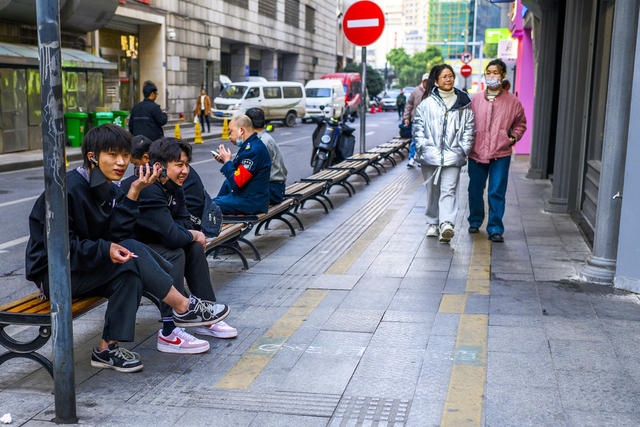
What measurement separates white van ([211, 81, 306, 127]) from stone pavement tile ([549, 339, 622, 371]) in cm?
2388

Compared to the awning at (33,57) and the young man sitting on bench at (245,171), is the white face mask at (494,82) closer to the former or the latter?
the young man sitting on bench at (245,171)

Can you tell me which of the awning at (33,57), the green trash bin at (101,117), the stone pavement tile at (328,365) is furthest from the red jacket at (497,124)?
the green trash bin at (101,117)

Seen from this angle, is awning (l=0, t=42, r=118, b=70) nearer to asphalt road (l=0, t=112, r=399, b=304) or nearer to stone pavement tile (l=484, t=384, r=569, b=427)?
asphalt road (l=0, t=112, r=399, b=304)

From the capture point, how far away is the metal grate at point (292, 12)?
47.5 meters

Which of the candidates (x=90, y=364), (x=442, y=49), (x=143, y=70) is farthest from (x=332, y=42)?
(x=442, y=49)

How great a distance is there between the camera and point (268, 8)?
43.2 meters

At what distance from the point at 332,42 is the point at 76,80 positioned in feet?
146

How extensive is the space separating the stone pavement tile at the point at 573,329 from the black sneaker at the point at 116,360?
248 centimetres

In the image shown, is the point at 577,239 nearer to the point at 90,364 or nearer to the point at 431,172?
the point at 431,172

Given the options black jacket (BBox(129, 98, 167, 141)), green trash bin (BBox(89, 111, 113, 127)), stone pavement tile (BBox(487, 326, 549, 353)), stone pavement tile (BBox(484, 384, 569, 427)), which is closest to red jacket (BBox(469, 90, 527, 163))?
stone pavement tile (BBox(487, 326, 549, 353))

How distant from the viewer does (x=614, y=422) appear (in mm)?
3340

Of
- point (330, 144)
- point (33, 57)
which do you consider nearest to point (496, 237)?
point (330, 144)

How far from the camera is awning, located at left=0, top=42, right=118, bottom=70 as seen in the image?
648 inches

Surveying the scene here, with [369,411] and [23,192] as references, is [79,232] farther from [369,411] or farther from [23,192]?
[23,192]
